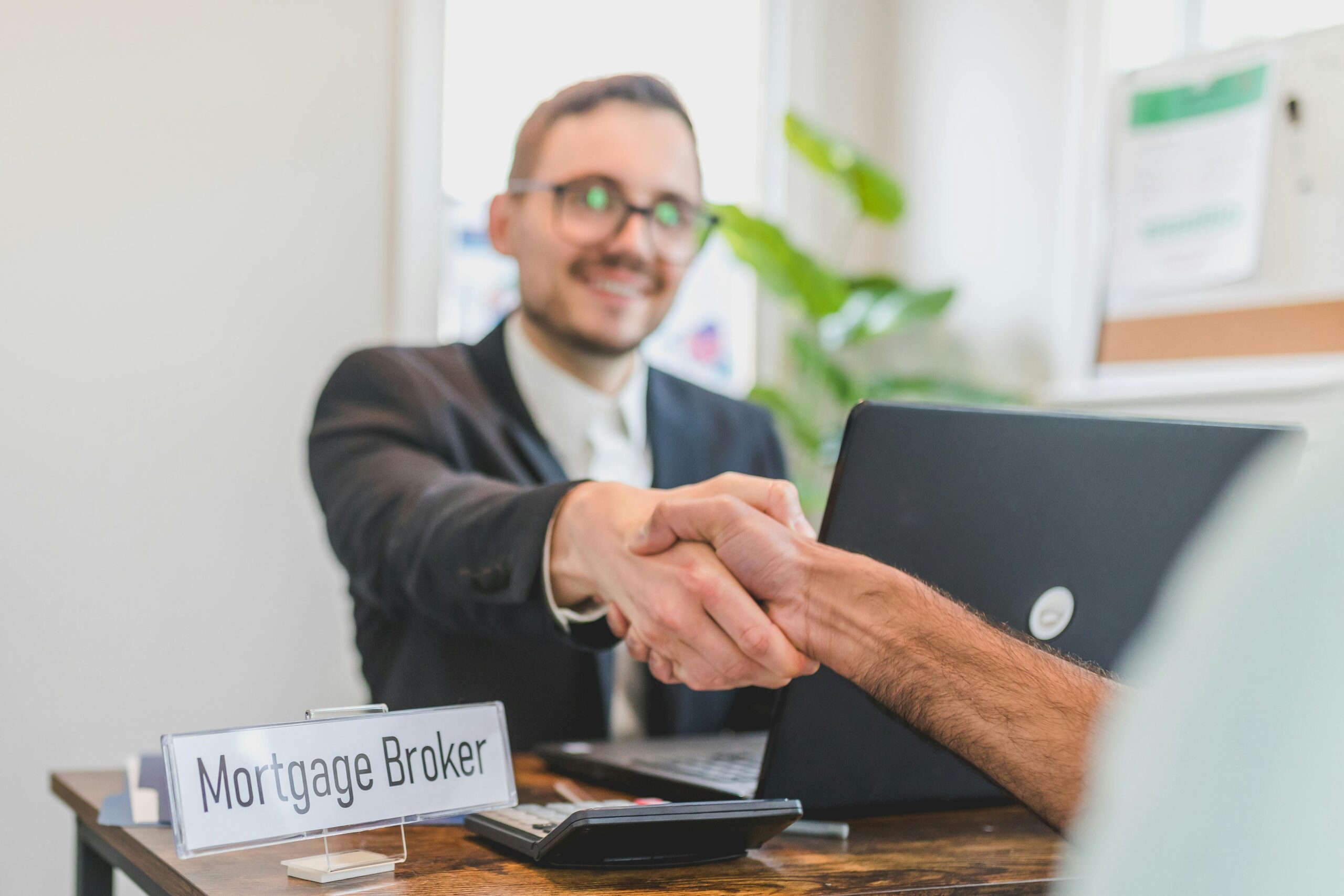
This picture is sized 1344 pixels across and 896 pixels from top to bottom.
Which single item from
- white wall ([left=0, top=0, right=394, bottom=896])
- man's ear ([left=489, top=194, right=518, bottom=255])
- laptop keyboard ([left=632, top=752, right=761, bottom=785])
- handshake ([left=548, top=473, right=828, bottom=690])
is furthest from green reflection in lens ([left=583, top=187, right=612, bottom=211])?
white wall ([left=0, top=0, right=394, bottom=896])

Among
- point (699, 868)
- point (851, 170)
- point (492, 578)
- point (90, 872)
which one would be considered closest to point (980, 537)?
point (699, 868)

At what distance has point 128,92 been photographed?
2.38 m

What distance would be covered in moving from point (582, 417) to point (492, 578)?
55 cm

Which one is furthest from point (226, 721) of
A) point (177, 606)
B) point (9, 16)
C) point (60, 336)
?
point (9, 16)

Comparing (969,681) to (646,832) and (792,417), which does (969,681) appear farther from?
(792,417)

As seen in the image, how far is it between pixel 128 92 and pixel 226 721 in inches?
49.3

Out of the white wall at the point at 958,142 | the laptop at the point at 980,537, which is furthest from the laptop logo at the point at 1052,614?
the white wall at the point at 958,142

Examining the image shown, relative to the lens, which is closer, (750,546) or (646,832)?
(646,832)

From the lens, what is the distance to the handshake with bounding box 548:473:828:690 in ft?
2.62

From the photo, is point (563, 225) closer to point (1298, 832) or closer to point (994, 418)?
point (994, 418)

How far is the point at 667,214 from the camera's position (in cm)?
151

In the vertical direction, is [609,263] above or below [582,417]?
above

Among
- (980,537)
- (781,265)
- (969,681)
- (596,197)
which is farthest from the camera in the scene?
(781,265)

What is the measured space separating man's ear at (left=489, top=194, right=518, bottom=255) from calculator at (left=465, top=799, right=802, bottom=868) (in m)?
0.99
